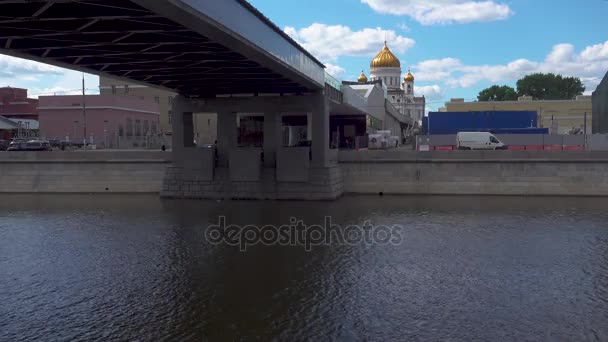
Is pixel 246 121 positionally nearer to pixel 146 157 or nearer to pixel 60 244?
pixel 146 157

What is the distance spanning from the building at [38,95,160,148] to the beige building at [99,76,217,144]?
32.7 feet

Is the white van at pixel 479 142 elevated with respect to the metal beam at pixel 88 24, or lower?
lower

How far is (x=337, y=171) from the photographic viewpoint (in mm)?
40094

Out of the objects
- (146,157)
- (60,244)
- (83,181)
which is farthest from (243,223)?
(83,181)

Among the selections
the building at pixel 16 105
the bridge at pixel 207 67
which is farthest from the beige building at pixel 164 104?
the bridge at pixel 207 67

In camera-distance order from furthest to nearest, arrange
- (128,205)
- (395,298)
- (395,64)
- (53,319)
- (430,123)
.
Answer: (395,64), (430,123), (128,205), (395,298), (53,319)

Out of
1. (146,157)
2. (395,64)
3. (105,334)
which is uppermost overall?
(395,64)

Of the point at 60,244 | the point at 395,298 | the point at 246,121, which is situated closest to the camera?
the point at 395,298

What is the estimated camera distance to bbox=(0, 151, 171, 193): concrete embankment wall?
42562 millimetres

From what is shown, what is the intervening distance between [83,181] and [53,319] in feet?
104

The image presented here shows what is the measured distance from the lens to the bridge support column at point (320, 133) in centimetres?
3822

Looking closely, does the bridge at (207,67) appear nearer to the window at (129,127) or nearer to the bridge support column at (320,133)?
the bridge support column at (320,133)

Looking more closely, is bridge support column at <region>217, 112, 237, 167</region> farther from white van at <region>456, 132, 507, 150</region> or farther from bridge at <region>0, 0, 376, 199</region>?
white van at <region>456, 132, 507, 150</region>

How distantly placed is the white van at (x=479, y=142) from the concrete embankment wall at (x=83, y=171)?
967 inches
